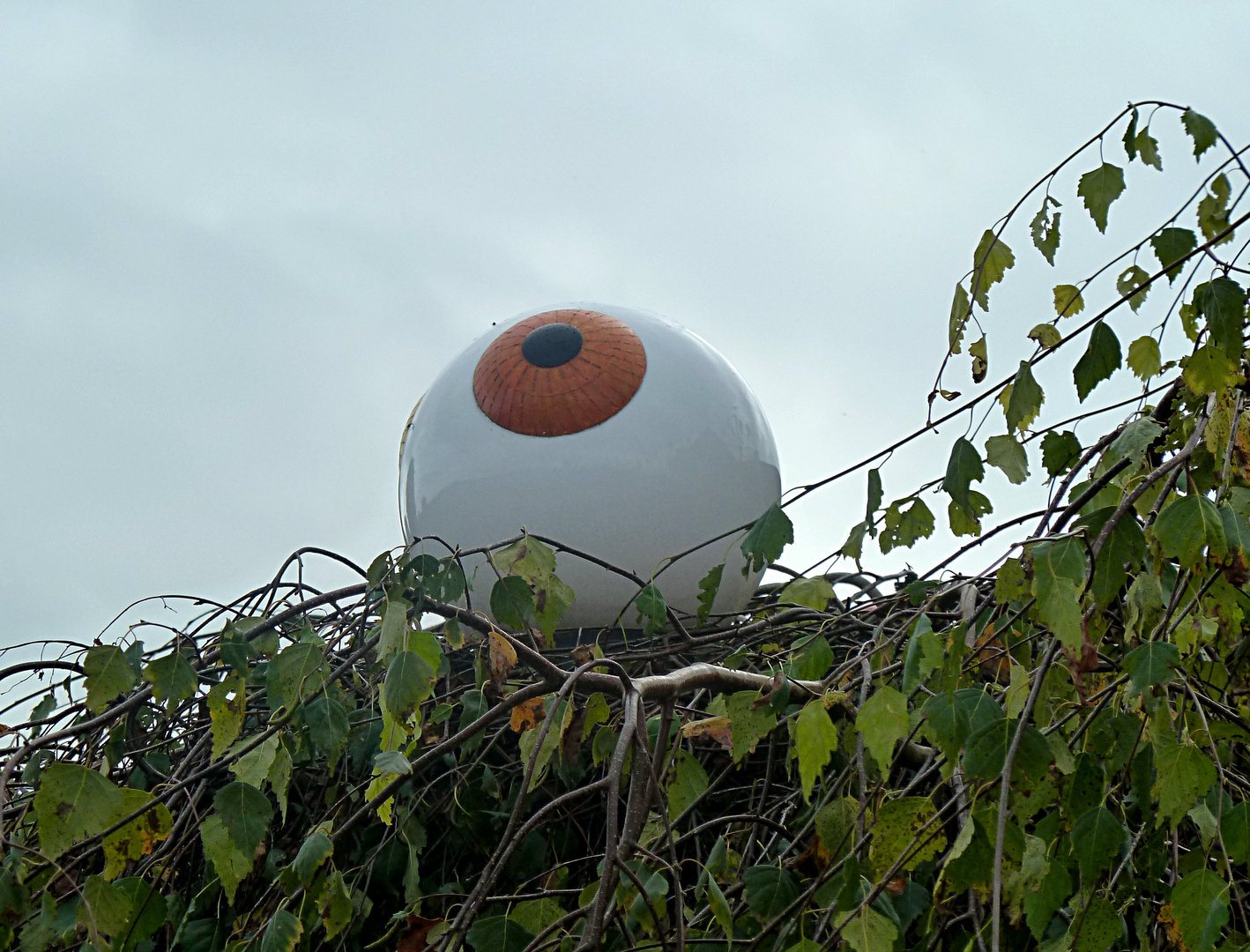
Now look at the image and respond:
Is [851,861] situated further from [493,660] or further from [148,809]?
[148,809]

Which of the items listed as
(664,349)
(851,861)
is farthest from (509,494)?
(851,861)

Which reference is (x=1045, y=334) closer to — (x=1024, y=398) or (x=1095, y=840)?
(x=1024, y=398)

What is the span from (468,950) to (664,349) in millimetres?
2690

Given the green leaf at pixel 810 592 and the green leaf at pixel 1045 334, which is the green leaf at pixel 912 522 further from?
the green leaf at pixel 1045 334

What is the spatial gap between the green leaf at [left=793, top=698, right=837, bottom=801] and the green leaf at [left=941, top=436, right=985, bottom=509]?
0.50 m

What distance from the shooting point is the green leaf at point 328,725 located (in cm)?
211

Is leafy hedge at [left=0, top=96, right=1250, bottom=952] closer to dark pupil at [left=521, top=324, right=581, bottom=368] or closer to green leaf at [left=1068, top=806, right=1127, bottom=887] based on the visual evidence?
green leaf at [left=1068, top=806, right=1127, bottom=887]

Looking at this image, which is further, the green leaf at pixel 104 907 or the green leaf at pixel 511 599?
the green leaf at pixel 511 599

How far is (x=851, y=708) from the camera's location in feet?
6.97

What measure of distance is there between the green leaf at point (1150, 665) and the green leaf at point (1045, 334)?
2.91 feet

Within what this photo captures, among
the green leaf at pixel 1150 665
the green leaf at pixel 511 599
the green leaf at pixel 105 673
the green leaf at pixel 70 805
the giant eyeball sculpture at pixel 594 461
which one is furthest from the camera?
the giant eyeball sculpture at pixel 594 461

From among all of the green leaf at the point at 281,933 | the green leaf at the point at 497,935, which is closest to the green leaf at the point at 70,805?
the green leaf at the point at 281,933

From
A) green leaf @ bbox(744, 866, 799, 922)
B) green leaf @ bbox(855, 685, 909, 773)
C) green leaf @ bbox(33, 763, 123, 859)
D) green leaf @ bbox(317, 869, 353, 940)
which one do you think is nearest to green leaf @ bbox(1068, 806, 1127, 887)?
green leaf @ bbox(855, 685, 909, 773)

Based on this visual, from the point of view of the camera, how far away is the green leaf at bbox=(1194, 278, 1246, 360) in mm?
1618
